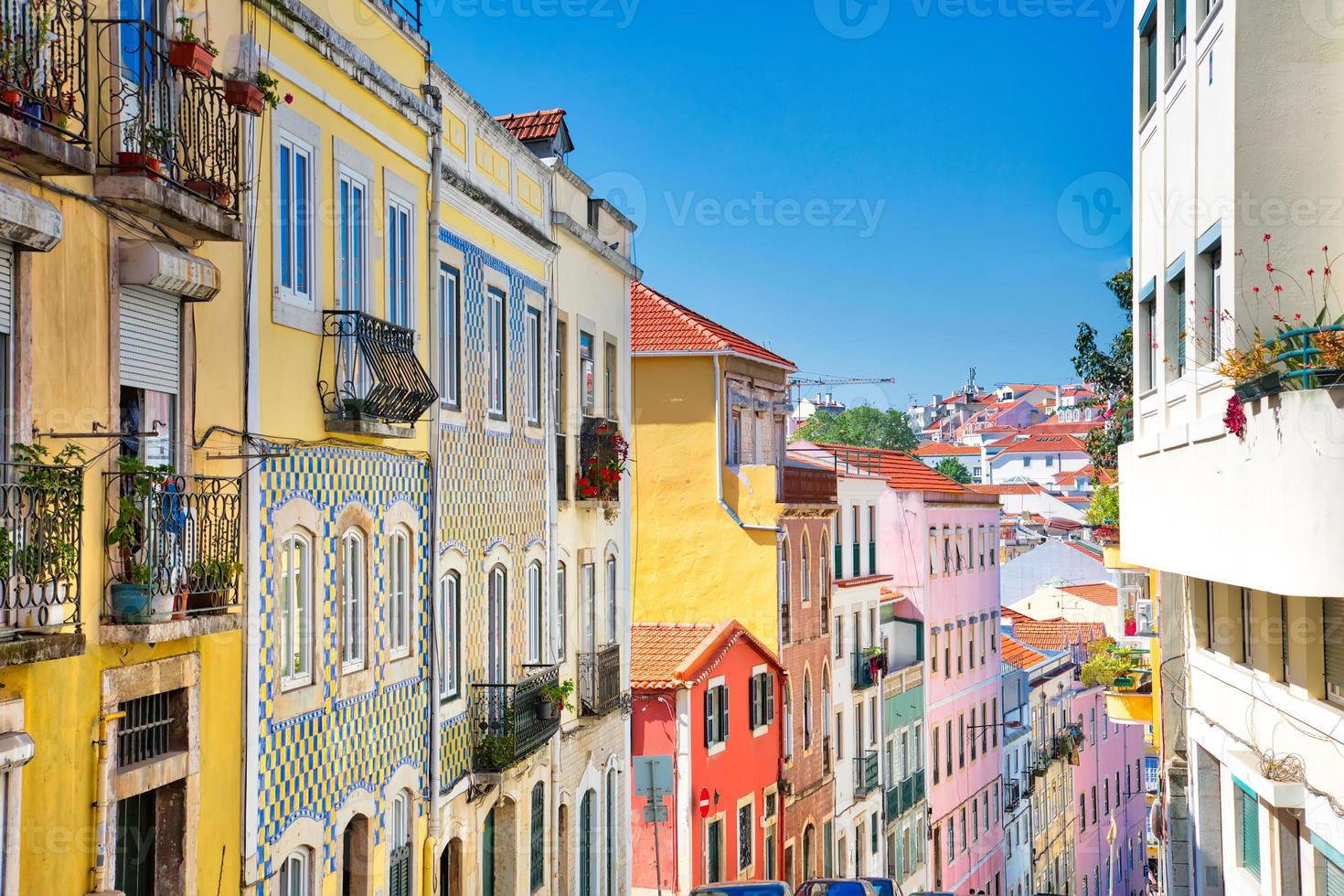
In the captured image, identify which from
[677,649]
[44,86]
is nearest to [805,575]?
[677,649]

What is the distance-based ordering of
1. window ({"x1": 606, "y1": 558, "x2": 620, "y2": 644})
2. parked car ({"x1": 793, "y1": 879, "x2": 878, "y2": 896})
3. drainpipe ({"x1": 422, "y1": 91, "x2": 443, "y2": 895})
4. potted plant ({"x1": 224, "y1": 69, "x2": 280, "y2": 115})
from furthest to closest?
1. parked car ({"x1": 793, "y1": 879, "x2": 878, "y2": 896})
2. window ({"x1": 606, "y1": 558, "x2": 620, "y2": 644})
3. drainpipe ({"x1": 422, "y1": 91, "x2": 443, "y2": 895})
4. potted plant ({"x1": 224, "y1": 69, "x2": 280, "y2": 115})

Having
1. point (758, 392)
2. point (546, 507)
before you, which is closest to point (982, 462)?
point (758, 392)

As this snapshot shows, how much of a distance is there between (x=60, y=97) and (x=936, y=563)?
41098 mm

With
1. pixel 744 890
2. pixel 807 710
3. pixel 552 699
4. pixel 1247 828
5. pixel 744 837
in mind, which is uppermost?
pixel 552 699

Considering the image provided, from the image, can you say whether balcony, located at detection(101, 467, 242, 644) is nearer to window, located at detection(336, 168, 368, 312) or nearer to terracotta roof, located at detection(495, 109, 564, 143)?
window, located at detection(336, 168, 368, 312)

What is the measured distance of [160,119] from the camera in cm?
1020

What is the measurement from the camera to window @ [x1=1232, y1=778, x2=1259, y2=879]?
1653 cm

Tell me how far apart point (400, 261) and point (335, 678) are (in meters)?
4.43

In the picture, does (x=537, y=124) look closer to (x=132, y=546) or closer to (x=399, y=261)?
(x=399, y=261)

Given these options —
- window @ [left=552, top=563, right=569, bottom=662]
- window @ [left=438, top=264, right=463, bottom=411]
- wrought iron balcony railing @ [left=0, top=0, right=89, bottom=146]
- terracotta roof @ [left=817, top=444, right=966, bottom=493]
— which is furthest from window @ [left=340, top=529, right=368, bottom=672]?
terracotta roof @ [left=817, top=444, right=966, bottom=493]

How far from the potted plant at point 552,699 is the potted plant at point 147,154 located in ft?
35.6

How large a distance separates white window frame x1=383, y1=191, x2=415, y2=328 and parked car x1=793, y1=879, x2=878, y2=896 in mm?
13143

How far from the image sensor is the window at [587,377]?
76.6 ft

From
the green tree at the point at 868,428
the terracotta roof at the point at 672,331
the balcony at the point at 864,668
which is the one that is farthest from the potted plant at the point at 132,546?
the green tree at the point at 868,428
